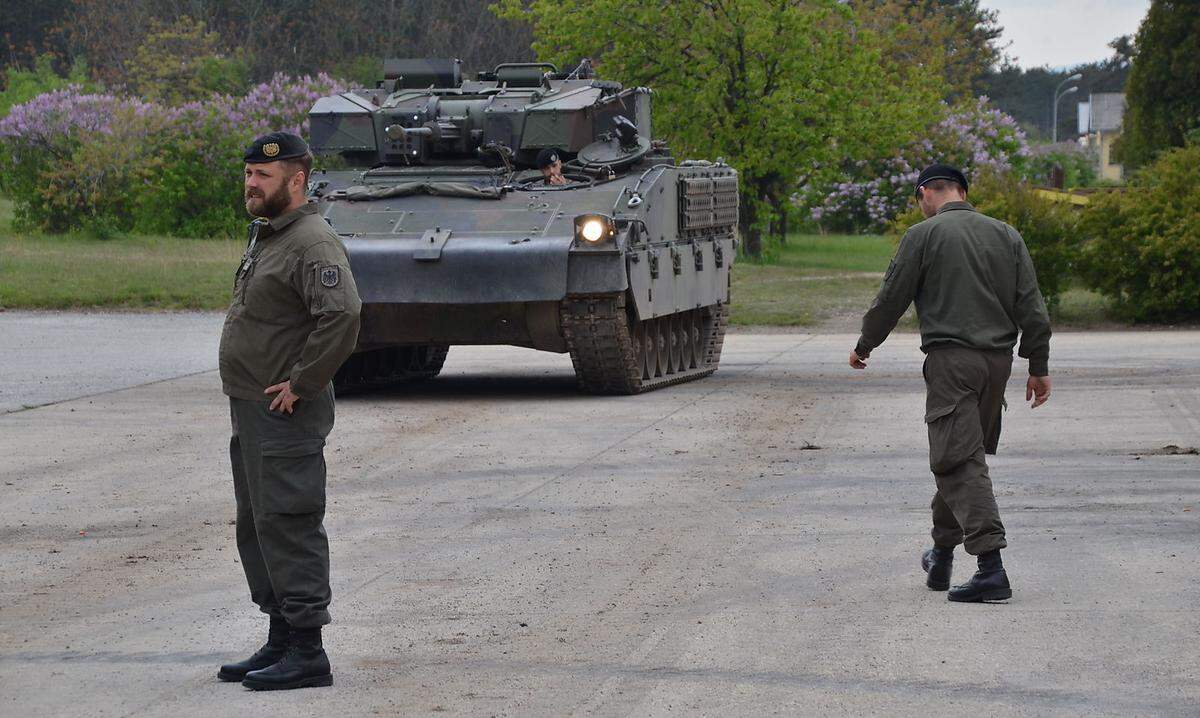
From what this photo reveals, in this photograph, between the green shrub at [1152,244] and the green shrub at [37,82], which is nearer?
the green shrub at [1152,244]

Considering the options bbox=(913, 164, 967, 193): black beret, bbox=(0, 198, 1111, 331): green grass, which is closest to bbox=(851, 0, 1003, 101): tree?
bbox=(0, 198, 1111, 331): green grass

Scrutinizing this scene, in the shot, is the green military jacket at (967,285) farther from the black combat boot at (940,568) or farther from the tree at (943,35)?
the tree at (943,35)

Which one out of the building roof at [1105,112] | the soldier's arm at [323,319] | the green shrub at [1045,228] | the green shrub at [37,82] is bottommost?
the green shrub at [1045,228]

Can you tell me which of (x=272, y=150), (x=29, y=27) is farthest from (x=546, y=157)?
(x=29, y=27)

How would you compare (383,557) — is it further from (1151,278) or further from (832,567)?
(1151,278)

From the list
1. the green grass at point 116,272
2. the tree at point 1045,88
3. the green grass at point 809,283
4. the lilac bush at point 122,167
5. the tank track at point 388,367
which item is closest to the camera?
the tank track at point 388,367

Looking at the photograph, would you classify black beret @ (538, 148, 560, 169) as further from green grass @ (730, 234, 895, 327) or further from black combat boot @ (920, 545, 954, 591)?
black combat boot @ (920, 545, 954, 591)

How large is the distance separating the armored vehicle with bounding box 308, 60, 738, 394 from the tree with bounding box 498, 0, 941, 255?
13.2m

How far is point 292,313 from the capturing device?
20.0ft

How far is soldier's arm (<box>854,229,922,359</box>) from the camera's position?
7457 millimetres

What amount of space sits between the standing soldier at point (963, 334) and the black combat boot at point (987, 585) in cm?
10

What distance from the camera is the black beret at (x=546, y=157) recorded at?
1630cm

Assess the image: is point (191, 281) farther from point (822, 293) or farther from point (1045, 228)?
point (1045, 228)

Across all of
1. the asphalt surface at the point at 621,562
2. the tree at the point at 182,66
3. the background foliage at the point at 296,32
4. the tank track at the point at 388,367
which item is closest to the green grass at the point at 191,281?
the tank track at the point at 388,367
